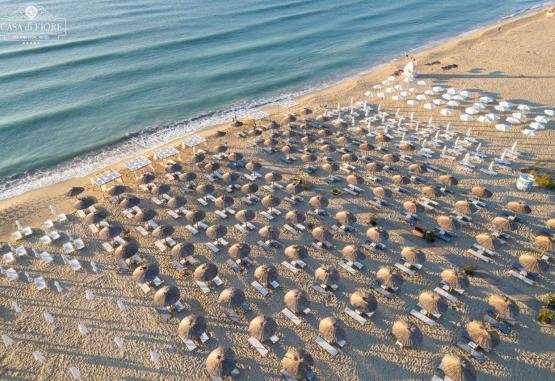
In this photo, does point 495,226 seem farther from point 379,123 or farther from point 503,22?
point 503,22

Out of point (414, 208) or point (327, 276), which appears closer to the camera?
point (327, 276)

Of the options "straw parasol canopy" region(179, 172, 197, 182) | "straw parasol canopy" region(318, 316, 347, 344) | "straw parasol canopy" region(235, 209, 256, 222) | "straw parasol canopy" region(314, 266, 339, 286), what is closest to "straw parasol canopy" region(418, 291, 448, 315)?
"straw parasol canopy" region(314, 266, 339, 286)

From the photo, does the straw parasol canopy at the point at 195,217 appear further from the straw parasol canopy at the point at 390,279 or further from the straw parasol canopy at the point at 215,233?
the straw parasol canopy at the point at 390,279

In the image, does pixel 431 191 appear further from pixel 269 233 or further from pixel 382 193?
pixel 269 233

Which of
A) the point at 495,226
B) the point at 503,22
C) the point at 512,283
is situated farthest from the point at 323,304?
the point at 503,22

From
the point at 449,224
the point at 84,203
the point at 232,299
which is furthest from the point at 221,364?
the point at 84,203

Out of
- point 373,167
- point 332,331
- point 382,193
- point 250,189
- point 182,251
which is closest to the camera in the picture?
point 332,331

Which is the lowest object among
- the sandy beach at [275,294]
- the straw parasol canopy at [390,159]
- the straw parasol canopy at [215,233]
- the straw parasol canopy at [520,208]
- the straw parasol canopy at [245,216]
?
the sandy beach at [275,294]

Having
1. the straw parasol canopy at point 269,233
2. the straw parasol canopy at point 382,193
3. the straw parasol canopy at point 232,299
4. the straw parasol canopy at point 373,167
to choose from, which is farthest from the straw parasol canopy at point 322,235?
the straw parasol canopy at point 373,167
